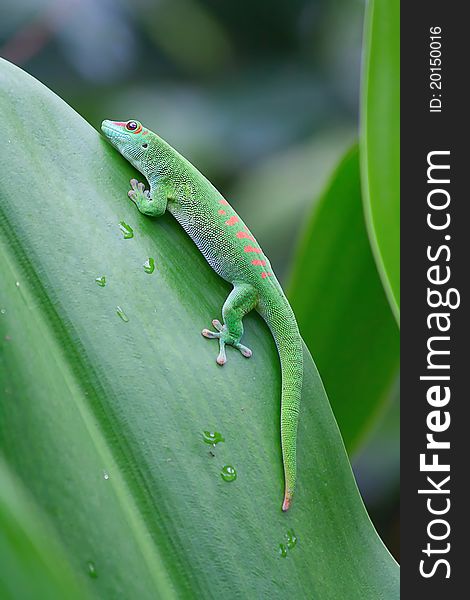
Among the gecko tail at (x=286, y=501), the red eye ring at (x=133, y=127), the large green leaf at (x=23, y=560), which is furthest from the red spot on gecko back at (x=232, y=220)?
the large green leaf at (x=23, y=560)

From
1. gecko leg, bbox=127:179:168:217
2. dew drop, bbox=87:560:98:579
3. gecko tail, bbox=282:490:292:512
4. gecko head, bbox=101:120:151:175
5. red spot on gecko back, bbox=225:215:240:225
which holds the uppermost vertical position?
gecko head, bbox=101:120:151:175

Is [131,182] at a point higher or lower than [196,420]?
higher

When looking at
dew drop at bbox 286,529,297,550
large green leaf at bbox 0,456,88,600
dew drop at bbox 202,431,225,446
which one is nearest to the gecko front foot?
dew drop at bbox 202,431,225,446

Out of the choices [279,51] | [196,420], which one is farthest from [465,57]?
[279,51]

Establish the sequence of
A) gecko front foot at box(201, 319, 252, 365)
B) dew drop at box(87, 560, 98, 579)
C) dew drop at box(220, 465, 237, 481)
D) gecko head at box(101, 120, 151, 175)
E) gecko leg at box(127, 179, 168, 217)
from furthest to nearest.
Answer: gecko head at box(101, 120, 151, 175)
gecko leg at box(127, 179, 168, 217)
gecko front foot at box(201, 319, 252, 365)
dew drop at box(220, 465, 237, 481)
dew drop at box(87, 560, 98, 579)

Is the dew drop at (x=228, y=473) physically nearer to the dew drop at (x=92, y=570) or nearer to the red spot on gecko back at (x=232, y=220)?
the dew drop at (x=92, y=570)

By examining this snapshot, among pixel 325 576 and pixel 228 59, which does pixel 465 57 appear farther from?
pixel 228 59

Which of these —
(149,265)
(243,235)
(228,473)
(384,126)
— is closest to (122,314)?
(149,265)

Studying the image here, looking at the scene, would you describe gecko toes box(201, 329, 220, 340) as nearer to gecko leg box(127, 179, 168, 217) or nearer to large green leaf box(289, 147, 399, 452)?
gecko leg box(127, 179, 168, 217)
